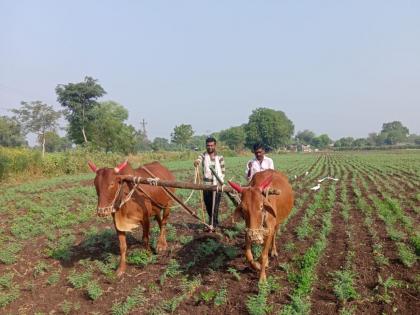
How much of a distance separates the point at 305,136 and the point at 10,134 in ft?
496

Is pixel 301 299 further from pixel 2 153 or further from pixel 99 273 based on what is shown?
pixel 2 153

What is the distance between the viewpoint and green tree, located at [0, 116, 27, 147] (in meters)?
60.7

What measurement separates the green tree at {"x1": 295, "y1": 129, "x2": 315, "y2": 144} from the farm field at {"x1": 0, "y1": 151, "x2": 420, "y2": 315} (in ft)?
585

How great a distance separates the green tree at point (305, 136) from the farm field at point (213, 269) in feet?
585

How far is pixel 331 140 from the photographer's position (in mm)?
181750

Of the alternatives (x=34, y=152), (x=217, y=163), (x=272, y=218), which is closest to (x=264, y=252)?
(x=272, y=218)

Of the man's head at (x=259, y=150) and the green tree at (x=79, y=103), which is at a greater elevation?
the green tree at (x=79, y=103)

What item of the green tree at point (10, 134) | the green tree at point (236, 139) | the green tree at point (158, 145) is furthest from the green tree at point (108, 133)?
the green tree at point (236, 139)

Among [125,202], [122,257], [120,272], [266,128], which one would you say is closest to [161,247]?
[122,257]

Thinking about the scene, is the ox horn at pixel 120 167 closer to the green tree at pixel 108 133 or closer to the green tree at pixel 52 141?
the green tree at pixel 108 133

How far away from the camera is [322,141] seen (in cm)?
17362

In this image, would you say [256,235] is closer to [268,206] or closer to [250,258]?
[268,206]

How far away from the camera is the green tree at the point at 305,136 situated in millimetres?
185625

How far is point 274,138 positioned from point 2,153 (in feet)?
340
